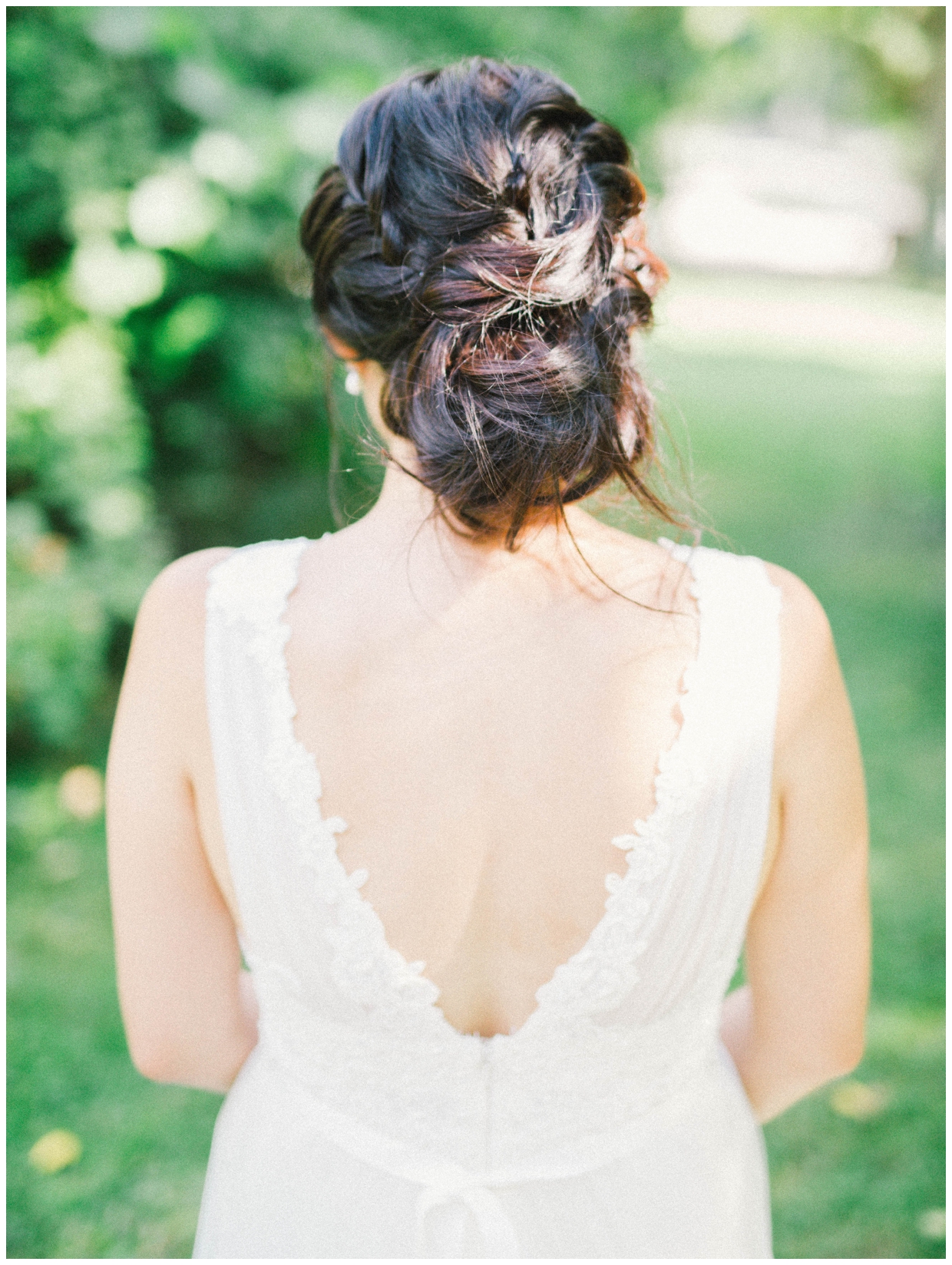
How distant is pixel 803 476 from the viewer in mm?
9398

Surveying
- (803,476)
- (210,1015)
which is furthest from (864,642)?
(210,1015)

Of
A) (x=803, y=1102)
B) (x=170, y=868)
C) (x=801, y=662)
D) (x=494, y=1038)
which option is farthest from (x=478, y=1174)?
(x=803, y=1102)

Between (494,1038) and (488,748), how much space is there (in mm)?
384

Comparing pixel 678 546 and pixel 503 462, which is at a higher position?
pixel 503 462

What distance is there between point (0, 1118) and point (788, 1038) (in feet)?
5.01

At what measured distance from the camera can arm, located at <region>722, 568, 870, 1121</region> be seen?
4.27 feet

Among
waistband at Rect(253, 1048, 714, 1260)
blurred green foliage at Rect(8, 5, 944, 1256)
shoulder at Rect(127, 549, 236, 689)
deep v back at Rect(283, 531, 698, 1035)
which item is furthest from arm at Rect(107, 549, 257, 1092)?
blurred green foliage at Rect(8, 5, 944, 1256)

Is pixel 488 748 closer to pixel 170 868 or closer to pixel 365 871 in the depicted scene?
pixel 365 871

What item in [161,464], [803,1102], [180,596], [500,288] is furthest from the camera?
[161,464]

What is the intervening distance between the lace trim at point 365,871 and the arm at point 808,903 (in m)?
0.13

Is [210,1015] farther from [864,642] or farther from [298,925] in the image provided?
[864,642]

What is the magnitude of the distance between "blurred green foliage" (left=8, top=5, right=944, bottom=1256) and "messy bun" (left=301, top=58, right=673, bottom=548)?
0.47m

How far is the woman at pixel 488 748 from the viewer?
125 cm

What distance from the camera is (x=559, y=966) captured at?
51.0 inches
